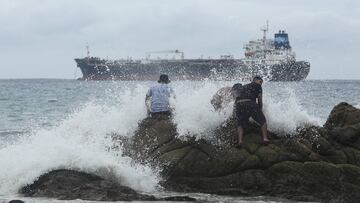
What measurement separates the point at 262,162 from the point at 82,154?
325 centimetres

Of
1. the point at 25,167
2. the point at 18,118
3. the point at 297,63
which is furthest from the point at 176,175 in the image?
the point at 297,63

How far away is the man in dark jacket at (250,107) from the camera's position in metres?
11.8

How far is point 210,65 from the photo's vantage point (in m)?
116

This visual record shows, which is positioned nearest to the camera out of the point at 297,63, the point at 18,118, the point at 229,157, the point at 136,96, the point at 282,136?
the point at 229,157

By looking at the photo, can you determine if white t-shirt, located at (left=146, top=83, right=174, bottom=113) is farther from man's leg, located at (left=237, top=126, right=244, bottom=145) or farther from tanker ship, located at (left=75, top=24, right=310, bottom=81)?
tanker ship, located at (left=75, top=24, right=310, bottom=81)

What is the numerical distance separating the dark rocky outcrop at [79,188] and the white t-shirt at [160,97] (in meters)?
2.41

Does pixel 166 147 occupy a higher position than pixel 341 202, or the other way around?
pixel 166 147

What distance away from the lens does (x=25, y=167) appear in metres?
11.6

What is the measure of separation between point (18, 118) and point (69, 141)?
1755cm

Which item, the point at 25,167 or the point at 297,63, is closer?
the point at 25,167

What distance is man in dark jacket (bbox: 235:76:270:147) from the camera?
464 inches

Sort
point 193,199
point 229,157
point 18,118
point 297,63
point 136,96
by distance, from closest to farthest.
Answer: point 193,199, point 229,157, point 136,96, point 18,118, point 297,63

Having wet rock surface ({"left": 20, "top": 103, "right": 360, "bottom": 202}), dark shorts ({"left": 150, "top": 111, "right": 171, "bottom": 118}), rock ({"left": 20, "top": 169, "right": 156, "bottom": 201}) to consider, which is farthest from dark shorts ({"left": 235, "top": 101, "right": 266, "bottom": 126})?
rock ({"left": 20, "top": 169, "right": 156, "bottom": 201})

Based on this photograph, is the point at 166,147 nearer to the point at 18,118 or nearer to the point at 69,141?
the point at 69,141
